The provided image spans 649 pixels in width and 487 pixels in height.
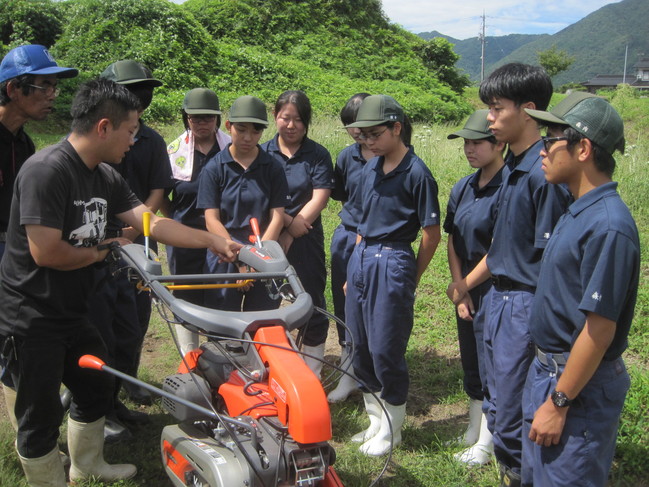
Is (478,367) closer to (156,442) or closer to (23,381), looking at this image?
(156,442)

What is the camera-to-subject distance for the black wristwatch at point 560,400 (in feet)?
7.41

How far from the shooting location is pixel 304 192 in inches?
176

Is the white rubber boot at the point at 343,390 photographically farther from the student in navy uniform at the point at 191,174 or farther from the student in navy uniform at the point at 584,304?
the student in navy uniform at the point at 584,304

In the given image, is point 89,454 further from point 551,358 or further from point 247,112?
point 551,358

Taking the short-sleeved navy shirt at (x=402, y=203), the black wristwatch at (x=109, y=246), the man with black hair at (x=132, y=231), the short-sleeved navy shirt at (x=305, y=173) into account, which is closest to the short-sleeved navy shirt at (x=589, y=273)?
the short-sleeved navy shirt at (x=402, y=203)

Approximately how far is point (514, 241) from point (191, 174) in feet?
7.95

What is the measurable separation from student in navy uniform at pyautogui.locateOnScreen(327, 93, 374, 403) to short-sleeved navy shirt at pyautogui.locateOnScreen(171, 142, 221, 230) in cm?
96

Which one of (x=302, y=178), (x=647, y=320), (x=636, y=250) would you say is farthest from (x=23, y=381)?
(x=647, y=320)

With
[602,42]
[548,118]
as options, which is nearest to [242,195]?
[548,118]

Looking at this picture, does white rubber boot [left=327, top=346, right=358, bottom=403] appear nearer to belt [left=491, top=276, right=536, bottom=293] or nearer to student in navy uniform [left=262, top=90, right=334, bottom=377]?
student in navy uniform [left=262, top=90, right=334, bottom=377]

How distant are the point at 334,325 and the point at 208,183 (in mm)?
2237

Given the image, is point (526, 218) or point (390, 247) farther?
point (390, 247)

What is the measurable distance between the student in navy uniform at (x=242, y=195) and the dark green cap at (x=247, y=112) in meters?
0.01

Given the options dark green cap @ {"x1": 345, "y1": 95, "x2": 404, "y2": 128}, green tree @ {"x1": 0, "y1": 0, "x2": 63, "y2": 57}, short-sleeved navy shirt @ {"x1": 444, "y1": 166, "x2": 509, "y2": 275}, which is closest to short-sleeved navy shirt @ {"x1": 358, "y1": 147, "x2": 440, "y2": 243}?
short-sleeved navy shirt @ {"x1": 444, "y1": 166, "x2": 509, "y2": 275}
